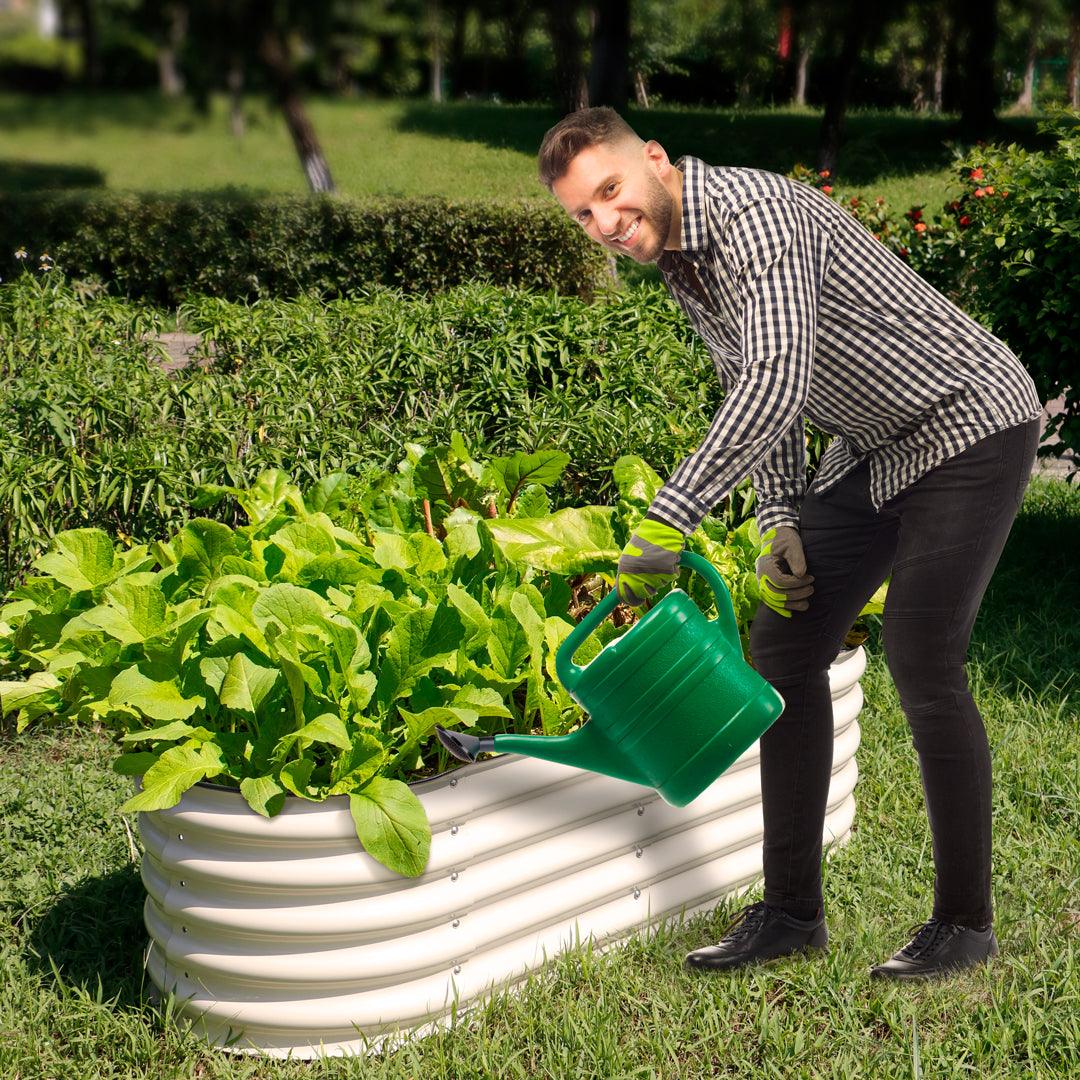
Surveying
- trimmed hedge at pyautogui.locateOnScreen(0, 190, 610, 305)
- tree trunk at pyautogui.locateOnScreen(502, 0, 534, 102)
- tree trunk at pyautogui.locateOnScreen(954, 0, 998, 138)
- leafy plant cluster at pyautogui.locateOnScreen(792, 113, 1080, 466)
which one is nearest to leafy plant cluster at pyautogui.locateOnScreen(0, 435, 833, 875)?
tree trunk at pyautogui.locateOnScreen(502, 0, 534, 102)

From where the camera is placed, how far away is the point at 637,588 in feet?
6.30

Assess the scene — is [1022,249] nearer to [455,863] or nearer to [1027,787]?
[1027,787]

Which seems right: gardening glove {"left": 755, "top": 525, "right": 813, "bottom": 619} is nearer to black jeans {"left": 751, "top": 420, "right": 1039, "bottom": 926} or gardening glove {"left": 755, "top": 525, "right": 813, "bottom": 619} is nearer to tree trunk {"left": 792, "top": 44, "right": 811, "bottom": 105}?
black jeans {"left": 751, "top": 420, "right": 1039, "bottom": 926}

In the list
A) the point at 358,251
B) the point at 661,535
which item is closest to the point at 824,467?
the point at 661,535

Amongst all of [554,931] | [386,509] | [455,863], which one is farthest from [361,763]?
[386,509]

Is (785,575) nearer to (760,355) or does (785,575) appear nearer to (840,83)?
(760,355)

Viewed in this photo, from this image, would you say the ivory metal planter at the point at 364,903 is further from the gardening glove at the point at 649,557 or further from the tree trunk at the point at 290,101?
the tree trunk at the point at 290,101

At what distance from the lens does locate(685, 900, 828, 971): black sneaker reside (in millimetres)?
2172

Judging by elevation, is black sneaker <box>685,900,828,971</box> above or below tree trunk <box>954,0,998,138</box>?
below

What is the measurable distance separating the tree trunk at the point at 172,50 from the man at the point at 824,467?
1304mm

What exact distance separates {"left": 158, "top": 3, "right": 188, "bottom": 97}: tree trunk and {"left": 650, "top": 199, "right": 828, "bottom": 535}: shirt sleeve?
1290 millimetres

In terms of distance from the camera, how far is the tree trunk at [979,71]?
20219mm

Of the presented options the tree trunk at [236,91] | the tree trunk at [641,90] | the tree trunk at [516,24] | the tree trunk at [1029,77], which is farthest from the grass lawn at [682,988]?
the tree trunk at [1029,77]

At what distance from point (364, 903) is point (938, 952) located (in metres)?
1.04
